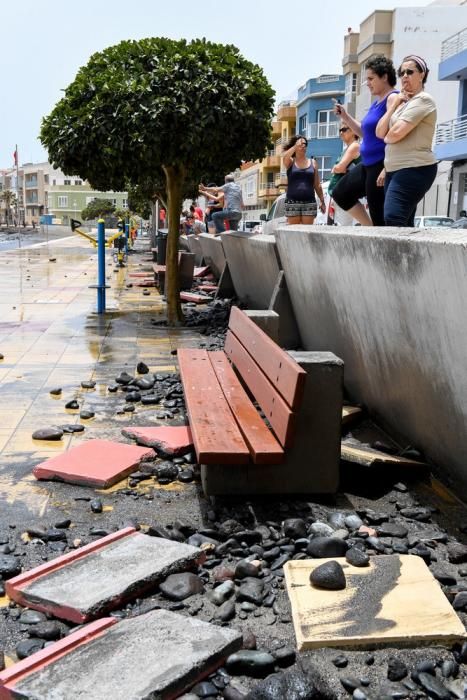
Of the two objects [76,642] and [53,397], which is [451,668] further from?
[53,397]

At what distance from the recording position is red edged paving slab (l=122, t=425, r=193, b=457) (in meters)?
5.13

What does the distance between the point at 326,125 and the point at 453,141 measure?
27848 millimetres

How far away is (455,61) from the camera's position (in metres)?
39.9

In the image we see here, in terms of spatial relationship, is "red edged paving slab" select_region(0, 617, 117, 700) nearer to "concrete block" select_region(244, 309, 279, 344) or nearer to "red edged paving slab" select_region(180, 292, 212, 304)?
"concrete block" select_region(244, 309, 279, 344)

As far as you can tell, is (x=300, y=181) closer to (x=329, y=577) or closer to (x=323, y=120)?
(x=329, y=577)

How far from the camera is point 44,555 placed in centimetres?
371

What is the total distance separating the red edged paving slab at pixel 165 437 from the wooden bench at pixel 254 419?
338mm

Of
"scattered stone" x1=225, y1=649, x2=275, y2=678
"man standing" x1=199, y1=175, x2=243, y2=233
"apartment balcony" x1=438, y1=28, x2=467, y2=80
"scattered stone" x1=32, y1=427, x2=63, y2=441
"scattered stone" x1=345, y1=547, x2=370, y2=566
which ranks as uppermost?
"apartment balcony" x1=438, y1=28, x2=467, y2=80

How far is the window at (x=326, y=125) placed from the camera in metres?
64.7

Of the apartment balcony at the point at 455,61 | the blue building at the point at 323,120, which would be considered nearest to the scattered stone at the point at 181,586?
the apartment balcony at the point at 455,61

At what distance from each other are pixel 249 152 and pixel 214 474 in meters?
6.89

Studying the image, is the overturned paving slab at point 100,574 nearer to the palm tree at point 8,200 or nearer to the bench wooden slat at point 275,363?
the bench wooden slat at point 275,363

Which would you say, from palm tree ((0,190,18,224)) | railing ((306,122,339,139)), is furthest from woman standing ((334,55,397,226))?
palm tree ((0,190,18,224))

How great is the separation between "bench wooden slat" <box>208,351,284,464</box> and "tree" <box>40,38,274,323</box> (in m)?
4.47
